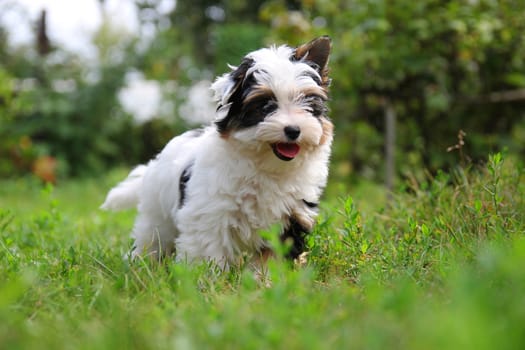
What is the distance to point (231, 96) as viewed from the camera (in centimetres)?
367

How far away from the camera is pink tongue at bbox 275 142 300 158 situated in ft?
11.6

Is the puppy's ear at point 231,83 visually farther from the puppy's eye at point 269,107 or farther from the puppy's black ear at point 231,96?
the puppy's eye at point 269,107

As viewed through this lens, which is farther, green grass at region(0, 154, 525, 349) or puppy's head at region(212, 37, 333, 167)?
puppy's head at region(212, 37, 333, 167)

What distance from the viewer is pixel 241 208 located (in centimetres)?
364

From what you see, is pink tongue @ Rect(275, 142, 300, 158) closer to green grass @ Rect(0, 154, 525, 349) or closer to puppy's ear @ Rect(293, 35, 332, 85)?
green grass @ Rect(0, 154, 525, 349)

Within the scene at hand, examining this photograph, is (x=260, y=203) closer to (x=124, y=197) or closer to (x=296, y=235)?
(x=296, y=235)

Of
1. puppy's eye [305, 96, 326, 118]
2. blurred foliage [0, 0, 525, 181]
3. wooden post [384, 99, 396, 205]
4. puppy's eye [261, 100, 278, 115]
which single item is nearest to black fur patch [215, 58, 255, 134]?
puppy's eye [261, 100, 278, 115]

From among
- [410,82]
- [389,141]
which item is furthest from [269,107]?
[410,82]

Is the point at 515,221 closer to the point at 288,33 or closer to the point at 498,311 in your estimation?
the point at 498,311

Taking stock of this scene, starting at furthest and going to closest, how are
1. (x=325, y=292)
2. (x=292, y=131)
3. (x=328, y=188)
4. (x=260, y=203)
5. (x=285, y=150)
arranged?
(x=328, y=188) < (x=260, y=203) < (x=285, y=150) < (x=292, y=131) < (x=325, y=292)

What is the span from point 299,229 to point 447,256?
1.00 meters

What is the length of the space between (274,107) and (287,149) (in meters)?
0.27

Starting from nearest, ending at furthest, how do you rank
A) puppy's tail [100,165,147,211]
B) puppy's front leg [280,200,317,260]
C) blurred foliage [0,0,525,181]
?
puppy's front leg [280,200,317,260] < puppy's tail [100,165,147,211] < blurred foliage [0,0,525,181]

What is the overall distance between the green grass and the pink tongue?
457 mm
